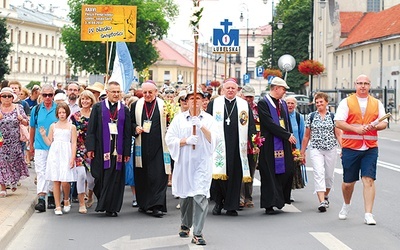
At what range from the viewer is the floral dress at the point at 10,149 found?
15375 millimetres

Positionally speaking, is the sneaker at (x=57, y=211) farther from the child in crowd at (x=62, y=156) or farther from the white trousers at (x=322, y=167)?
the white trousers at (x=322, y=167)

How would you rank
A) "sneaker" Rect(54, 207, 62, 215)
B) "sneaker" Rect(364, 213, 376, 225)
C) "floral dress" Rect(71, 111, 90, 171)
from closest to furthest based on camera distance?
1. "sneaker" Rect(364, 213, 376, 225)
2. "sneaker" Rect(54, 207, 62, 215)
3. "floral dress" Rect(71, 111, 90, 171)

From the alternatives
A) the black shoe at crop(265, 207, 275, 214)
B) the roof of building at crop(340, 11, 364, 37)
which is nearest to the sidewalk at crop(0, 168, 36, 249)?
the black shoe at crop(265, 207, 275, 214)

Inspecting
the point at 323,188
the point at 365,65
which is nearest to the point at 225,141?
the point at 323,188

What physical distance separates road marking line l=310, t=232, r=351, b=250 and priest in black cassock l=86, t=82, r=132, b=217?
10.9 feet

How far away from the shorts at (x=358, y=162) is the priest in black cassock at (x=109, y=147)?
3.17 meters

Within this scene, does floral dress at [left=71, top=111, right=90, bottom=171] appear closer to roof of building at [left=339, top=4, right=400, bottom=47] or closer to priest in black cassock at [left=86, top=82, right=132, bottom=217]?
priest in black cassock at [left=86, top=82, right=132, bottom=217]

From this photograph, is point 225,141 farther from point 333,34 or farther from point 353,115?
point 333,34

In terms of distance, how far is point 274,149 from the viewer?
14094 mm

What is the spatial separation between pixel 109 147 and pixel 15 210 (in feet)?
5.24

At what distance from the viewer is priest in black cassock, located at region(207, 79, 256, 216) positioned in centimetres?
1364

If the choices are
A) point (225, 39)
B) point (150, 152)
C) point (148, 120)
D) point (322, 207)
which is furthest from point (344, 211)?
point (225, 39)

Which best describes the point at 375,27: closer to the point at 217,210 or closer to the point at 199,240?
the point at 217,210

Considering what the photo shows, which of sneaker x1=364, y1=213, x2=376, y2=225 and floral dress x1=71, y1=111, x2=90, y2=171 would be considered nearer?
sneaker x1=364, y1=213, x2=376, y2=225
